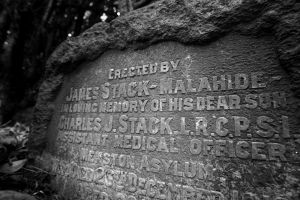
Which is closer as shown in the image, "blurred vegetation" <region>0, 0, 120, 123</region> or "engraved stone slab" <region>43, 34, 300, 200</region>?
"engraved stone slab" <region>43, 34, 300, 200</region>

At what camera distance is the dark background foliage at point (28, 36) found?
3.99 m

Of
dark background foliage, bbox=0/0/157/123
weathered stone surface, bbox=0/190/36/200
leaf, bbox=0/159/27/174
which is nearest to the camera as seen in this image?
weathered stone surface, bbox=0/190/36/200

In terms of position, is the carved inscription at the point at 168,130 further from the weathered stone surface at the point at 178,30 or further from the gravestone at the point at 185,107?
the weathered stone surface at the point at 178,30

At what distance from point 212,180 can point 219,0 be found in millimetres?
1185

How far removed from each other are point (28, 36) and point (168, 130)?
4.25 metres

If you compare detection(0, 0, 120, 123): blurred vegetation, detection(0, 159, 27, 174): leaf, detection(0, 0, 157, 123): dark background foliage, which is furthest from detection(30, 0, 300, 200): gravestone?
detection(0, 0, 120, 123): blurred vegetation

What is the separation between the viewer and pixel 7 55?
3.99m

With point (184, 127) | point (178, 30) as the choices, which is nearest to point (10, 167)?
point (184, 127)

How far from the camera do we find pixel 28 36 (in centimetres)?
454

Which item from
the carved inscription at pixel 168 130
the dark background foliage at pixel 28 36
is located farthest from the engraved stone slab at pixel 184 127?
the dark background foliage at pixel 28 36

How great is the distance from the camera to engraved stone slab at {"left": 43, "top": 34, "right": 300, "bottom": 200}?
4.09ft

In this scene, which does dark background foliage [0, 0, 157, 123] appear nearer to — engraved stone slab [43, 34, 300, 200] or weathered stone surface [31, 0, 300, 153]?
weathered stone surface [31, 0, 300, 153]

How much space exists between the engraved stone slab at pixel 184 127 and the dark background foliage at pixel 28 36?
2.46 meters

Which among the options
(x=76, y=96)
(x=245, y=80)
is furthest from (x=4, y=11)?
(x=245, y=80)
